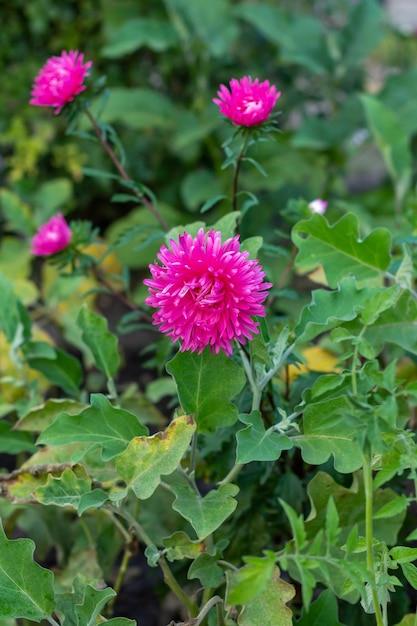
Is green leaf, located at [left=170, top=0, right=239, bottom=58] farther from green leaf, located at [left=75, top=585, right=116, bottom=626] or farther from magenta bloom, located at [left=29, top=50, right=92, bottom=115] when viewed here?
green leaf, located at [left=75, top=585, right=116, bottom=626]

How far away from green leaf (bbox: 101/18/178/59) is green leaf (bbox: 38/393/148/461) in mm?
2117

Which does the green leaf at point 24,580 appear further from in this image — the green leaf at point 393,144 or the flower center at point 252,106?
the green leaf at point 393,144

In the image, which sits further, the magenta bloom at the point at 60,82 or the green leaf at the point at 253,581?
the magenta bloom at the point at 60,82

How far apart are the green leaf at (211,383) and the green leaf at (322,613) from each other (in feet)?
0.84

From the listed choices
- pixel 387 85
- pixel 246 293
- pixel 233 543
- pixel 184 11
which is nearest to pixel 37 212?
pixel 184 11

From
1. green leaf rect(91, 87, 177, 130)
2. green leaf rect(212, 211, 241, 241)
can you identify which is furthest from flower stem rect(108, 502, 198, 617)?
green leaf rect(91, 87, 177, 130)

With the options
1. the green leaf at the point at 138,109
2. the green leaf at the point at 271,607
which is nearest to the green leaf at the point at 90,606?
the green leaf at the point at 271,607

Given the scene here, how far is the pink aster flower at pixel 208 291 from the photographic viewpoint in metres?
0.87

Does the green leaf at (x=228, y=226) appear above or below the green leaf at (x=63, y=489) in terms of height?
above

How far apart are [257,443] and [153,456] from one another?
0.44ft

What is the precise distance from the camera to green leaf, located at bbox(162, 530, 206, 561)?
1.01 meters

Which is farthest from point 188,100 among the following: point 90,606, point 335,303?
point 90,606

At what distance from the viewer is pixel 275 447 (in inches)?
36.3

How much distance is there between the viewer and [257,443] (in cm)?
93
